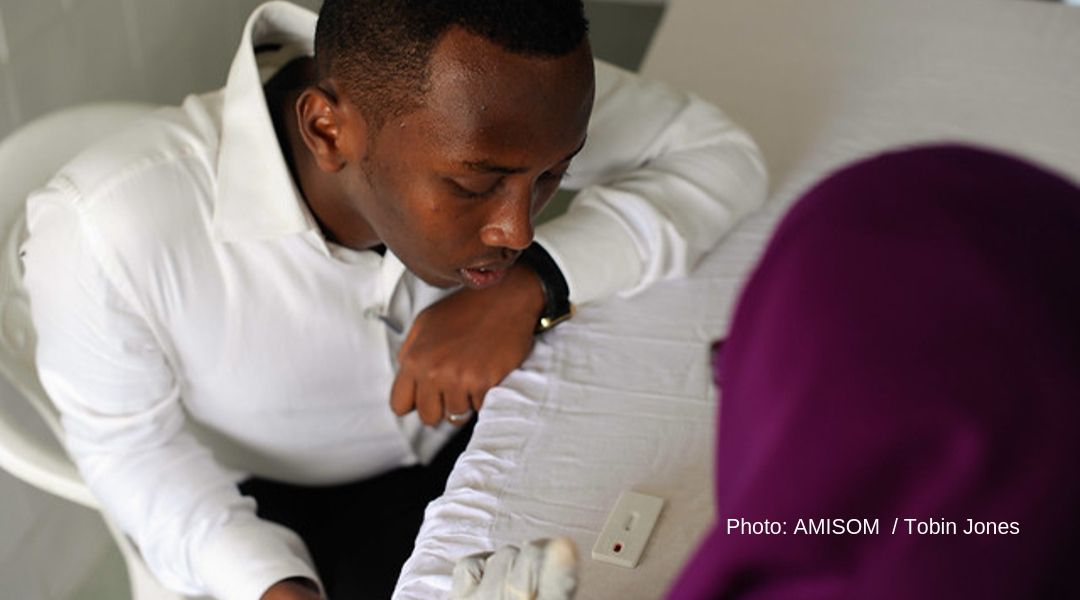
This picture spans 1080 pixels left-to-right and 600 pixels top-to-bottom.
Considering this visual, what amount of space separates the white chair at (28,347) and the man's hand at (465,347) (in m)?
0.31

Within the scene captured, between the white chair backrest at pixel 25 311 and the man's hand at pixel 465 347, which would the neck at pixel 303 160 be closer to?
the man's hand at pixel 465 347

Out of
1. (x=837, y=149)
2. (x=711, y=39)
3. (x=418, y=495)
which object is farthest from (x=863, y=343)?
(x=711, y=39)

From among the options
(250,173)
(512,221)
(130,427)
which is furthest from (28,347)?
(512,221)

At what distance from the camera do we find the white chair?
1.22 meters

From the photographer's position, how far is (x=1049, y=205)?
22.4 inches

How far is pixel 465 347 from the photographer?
3.88ft

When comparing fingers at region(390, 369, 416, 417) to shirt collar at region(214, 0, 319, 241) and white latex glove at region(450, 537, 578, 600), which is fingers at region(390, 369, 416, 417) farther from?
white latex glove at region(450, 537, 578, 600)

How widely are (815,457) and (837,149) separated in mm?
1026

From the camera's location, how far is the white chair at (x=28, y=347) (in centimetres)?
122

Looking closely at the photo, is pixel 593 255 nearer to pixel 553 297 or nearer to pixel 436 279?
pixel 553 297

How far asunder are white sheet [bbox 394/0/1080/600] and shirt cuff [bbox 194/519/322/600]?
0.63 ft

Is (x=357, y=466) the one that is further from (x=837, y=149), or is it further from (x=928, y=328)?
(x=928, y=328)

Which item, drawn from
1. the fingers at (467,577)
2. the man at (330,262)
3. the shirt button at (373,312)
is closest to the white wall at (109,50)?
the man at (330,262)

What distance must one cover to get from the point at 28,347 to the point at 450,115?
0.54m
